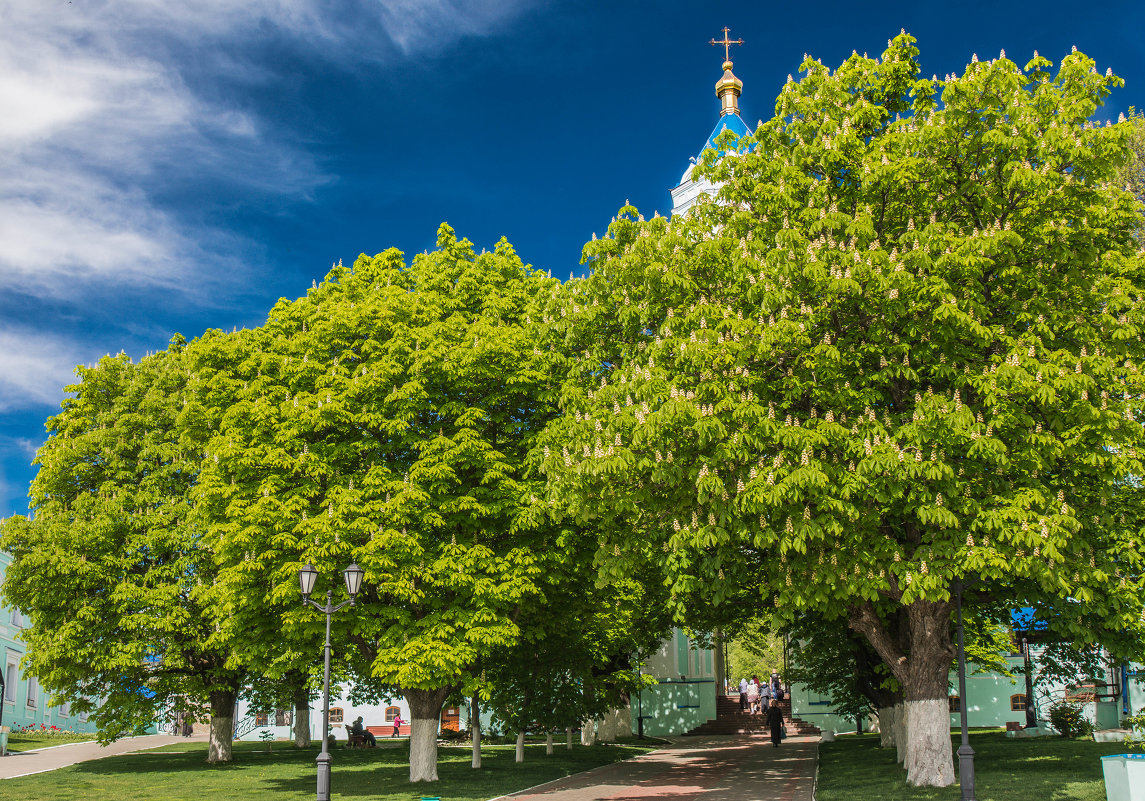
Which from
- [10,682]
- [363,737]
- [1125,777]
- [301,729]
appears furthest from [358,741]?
[1125,777]

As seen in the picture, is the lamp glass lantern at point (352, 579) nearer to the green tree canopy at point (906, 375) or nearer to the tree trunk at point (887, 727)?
the green tree canopy at point (906, 375)

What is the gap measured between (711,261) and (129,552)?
2039 centimetres

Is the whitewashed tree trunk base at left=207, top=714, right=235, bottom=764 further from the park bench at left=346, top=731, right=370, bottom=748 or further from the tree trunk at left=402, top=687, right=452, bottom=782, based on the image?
the tree trunk at left=402, top=687, right=452, bottom=782

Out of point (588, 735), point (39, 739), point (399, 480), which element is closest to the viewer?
point (399, 480)

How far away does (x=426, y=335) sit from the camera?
2028 centimetres

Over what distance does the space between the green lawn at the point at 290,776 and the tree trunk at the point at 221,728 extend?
0.49 metres

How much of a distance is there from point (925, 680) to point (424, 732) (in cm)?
1124

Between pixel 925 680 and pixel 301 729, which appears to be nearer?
pixel 925 680

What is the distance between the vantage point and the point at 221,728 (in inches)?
1126

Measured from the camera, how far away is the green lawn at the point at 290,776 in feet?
62.8

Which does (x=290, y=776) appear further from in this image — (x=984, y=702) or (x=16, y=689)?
(x=984, y=702)

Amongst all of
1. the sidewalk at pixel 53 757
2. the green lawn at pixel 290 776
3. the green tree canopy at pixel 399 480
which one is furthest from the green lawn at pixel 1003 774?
the sidewalk at pixel 53 757

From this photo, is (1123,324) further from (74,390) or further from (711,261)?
(74,390)

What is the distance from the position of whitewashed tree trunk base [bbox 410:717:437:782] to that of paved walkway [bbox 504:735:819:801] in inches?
103
